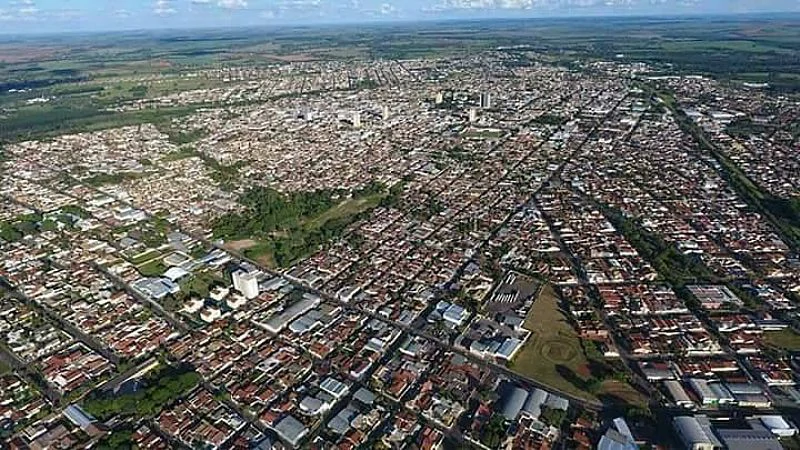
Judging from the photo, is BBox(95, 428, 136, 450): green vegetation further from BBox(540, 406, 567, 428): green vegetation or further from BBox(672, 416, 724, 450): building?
BBox(672, 416, 724, 450): building

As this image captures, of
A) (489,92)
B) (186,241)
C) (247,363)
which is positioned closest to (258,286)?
(247,363)

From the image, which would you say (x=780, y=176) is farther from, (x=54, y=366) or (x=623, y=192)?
(x=54, y=366)

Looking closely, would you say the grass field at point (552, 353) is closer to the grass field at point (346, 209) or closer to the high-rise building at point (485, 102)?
the grass field at point (346, 209)

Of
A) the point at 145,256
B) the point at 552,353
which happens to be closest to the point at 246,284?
the point at 145,256

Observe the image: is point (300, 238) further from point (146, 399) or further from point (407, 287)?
point (146, 399)

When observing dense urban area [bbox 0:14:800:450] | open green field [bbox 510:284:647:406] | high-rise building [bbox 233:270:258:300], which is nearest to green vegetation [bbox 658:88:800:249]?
dense urban area [bbox 0:14:800:450]
